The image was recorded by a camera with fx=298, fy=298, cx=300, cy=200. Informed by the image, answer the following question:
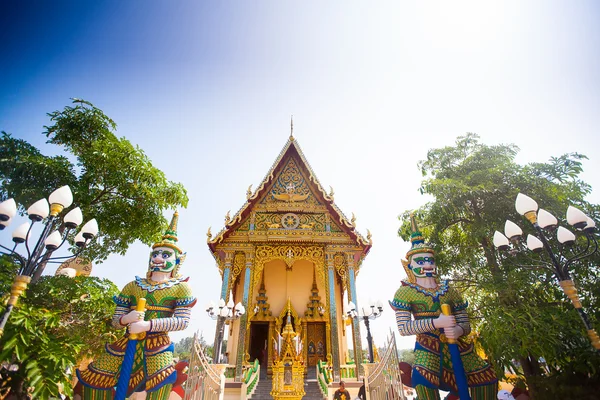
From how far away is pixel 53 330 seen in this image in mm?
4922

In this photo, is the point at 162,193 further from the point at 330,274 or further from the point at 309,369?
the point at 309,369

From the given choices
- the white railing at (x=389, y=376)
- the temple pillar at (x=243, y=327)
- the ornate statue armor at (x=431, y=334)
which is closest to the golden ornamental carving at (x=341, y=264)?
the temple pillar at (x=243, y=327)

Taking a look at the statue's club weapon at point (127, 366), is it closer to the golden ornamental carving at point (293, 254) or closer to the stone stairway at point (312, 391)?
the stone stairway at point (312, 391)

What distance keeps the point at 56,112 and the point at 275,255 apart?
6.76 m

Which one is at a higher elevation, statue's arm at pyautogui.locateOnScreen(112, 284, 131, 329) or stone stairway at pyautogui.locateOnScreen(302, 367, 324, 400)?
statue's arm at pyautogui.locateOnScreen(112, 284, 131, 329)

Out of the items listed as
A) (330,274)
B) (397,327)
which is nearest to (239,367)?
(330,274)

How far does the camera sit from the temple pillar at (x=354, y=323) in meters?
8.26

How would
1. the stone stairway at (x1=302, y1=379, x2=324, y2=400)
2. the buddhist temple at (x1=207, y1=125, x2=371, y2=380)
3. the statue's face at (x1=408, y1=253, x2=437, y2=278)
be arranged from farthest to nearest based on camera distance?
the buddhist temple at (x1=207, y1=125, x2=371, y2=380), the stone stairway at (x1=302, y1=379, x2=324, y2=400), the statue's face at (x1=408, y1=253, x2=437, y2=278)

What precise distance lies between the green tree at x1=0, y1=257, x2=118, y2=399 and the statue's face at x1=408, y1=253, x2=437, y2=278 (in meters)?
4.75

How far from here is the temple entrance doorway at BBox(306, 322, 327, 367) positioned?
33.8 ft

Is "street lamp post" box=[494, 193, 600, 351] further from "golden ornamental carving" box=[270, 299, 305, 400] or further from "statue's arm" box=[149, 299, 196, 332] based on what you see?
"golden ornamental carving" box=[270, 299, 305, 400]

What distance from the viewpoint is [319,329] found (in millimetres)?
10797

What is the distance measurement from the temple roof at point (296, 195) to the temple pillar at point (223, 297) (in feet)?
2.29

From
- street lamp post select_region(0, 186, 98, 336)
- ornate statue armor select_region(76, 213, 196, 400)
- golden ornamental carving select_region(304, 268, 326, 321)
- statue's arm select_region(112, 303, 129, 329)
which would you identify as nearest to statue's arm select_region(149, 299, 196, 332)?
ornate statue armor select_region(76, 213, 196, 400)
